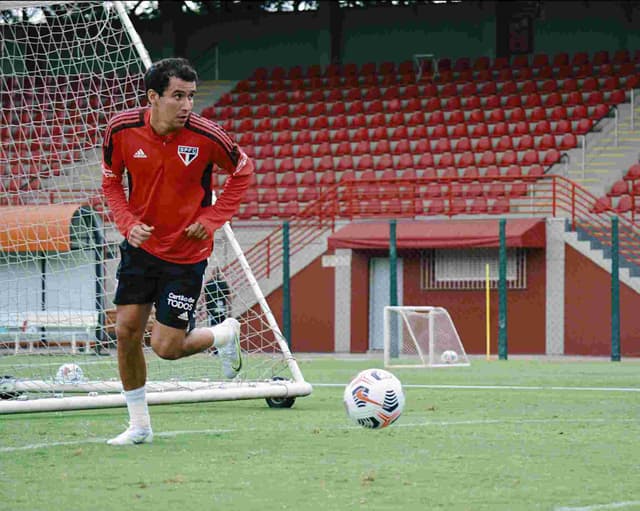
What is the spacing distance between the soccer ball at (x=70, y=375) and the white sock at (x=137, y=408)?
8.70 ft

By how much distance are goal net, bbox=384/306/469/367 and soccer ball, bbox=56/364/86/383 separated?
7985mm

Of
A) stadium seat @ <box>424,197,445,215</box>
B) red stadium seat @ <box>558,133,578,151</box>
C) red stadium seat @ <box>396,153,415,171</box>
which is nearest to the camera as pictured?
stadium seat @ <box>424,197,445,215</box>

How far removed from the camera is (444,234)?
23.8 m

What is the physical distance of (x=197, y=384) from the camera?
9.67 meters

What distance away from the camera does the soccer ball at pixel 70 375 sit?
979 cm

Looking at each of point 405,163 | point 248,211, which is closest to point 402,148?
point 405,163

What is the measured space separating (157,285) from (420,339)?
1128 centimetres

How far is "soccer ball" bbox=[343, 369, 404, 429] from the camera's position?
7086 millimetres

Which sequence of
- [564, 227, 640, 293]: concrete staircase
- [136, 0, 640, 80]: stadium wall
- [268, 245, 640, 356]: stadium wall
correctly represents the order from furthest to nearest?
[136, 0, 640, 80]: stadium wall < [268, 245, 640, 356]: stadium wall < [564, 227, 640, 293]: concrete staircase

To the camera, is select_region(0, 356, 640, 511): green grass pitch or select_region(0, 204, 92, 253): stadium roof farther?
select_region(0, 204, 92, 253): stadium roof

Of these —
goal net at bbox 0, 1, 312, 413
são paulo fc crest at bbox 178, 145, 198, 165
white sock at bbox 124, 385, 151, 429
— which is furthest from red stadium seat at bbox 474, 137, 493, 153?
white sock at bbox 124, 385, 151, 429

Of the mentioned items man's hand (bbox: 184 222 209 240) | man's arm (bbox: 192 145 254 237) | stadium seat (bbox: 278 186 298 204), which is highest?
man's arm (bbox: 192 145 254 237)

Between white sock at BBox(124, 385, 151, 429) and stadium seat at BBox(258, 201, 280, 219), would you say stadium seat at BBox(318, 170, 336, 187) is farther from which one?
white sock at BBox(124, 385, 151, 429)

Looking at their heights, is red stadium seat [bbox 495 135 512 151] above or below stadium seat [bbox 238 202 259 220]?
above
